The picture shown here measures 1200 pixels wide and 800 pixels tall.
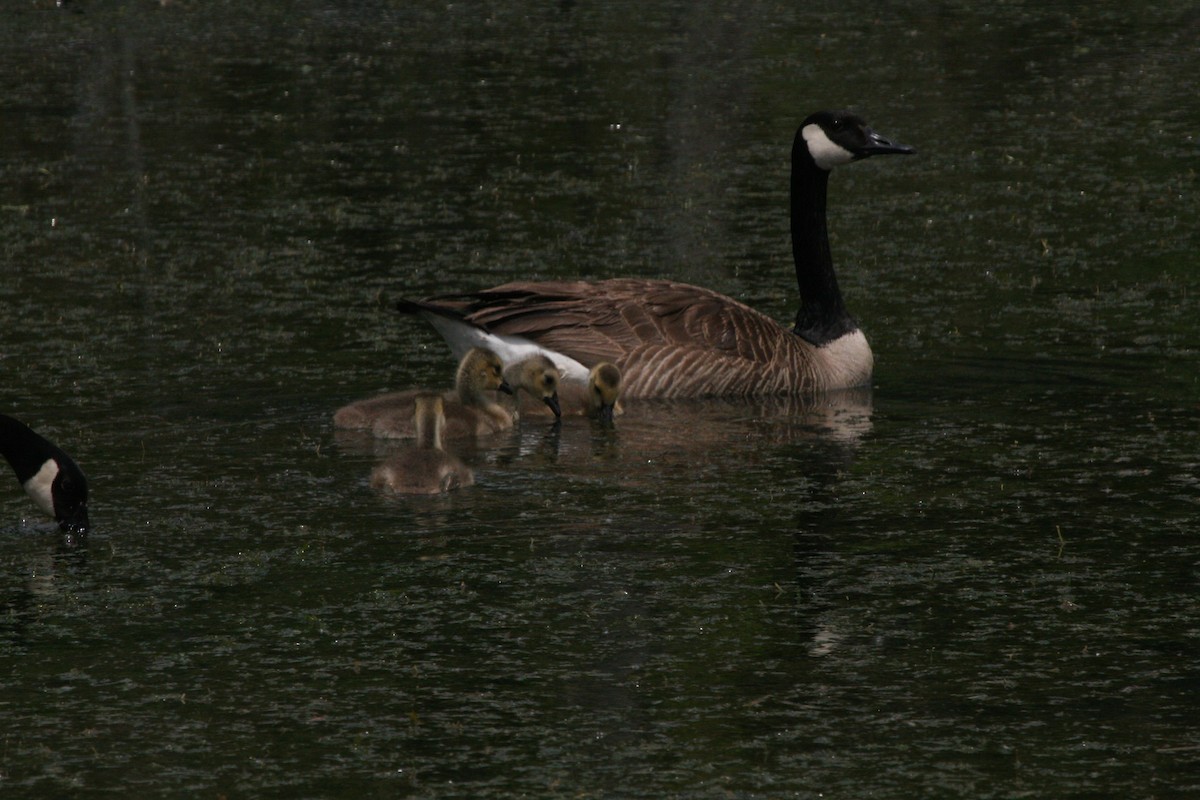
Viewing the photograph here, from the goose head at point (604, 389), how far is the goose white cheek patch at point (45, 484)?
289 centimetres

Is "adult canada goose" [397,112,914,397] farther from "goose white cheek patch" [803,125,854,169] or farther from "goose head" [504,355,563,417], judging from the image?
"goose white cheek patch" [803,125,854,169]

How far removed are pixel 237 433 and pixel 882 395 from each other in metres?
3.14

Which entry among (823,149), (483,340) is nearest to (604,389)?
(483,340)

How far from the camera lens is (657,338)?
10859 mm

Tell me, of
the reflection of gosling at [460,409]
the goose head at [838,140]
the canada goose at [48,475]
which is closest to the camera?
the canada goose at [48,475]

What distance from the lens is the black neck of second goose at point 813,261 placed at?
11141mm

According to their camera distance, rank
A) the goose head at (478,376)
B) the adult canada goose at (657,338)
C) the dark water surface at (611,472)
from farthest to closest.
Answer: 1. the adult canada goose at (657,338)
2. the goose head at (478,376)
3. the dark water surface at (611,472)

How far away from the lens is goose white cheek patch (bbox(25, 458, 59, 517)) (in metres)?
8.10

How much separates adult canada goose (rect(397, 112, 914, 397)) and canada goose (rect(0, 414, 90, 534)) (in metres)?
2.75

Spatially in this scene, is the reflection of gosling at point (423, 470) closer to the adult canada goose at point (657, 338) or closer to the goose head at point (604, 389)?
the goose head at point (604, 389)

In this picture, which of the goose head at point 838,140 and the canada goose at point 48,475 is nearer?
the canada goose at point 48,475

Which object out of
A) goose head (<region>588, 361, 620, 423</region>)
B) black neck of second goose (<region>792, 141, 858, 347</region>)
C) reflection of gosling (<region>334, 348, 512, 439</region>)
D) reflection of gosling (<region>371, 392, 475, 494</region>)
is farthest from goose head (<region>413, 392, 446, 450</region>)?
black neck of second goose (<region>792, 141, 858, 347</region>)

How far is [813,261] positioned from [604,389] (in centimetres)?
177

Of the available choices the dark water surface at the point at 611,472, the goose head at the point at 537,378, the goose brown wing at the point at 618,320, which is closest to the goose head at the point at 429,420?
the dark water surface at the point at 611,472
